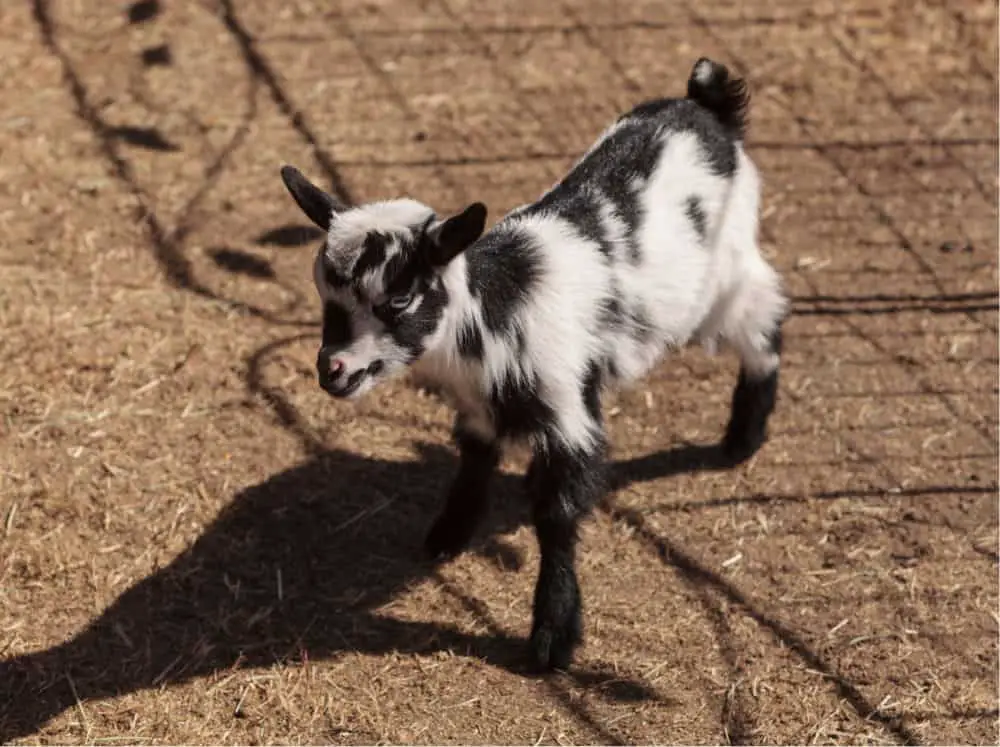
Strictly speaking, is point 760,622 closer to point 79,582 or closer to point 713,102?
point 713,102

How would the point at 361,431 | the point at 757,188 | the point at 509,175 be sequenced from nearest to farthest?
the point at 757,188 → the point at 361,431 → the point at 509,175

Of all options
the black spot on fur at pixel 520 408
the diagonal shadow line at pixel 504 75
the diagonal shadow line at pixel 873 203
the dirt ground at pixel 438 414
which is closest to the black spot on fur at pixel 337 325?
the black spot on fur at pixel 520 408

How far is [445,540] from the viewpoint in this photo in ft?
17.3

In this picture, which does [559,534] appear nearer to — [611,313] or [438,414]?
[611,313]

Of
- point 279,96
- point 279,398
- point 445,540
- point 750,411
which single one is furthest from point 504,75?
point 445,540

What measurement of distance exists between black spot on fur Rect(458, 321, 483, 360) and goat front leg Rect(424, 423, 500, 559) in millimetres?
761

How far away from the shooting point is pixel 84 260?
6.64 m

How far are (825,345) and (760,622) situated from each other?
1832 millimetres

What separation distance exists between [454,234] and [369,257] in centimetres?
27

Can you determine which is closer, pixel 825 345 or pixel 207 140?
pixel 825 345

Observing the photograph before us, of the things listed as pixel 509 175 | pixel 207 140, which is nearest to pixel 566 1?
pixel 509 175

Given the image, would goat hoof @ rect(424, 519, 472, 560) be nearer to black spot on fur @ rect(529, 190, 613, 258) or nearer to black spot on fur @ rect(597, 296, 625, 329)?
black spot on fur @ rect(597, 296, 625, 329)

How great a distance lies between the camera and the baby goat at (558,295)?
163 inches

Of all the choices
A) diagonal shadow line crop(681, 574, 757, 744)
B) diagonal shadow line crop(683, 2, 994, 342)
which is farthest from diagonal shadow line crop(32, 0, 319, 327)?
diagonal shadow line crop(683, 2, 994, 342)
